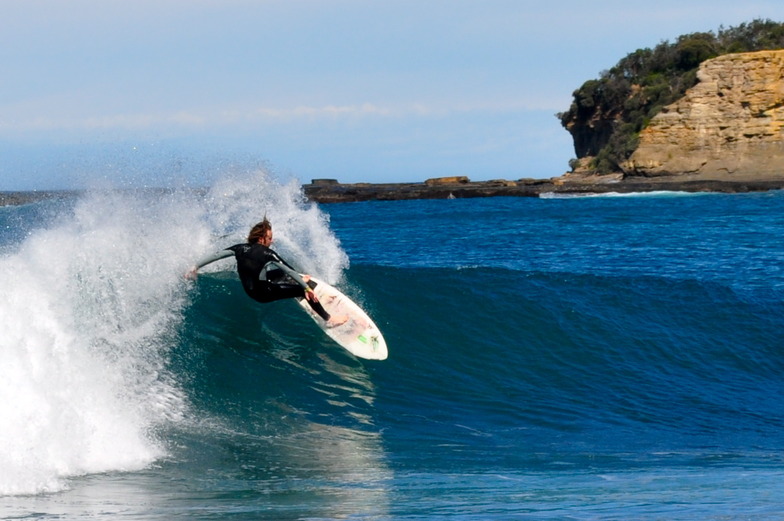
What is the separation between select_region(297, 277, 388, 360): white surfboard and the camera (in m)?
10.3

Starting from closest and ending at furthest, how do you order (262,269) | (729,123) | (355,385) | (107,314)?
(107,314) < (262,269) < (355,385) < (729,123)

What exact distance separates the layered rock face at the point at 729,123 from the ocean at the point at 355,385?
3756 centimetres

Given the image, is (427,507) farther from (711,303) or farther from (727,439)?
(711,303)

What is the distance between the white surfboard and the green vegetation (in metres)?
52.8

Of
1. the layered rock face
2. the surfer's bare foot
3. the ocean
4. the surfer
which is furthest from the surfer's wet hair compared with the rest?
the layered rock face

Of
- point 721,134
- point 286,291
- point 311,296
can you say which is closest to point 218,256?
point 286,291

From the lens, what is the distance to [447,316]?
41.2 ft

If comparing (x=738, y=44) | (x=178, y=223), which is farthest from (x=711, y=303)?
(x=738, y=44)

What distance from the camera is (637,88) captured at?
69.0m

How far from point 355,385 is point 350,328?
0.93 metres

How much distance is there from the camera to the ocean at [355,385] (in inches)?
225

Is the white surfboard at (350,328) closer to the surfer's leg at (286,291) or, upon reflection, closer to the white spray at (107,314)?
the surfer's leg at (286,291)

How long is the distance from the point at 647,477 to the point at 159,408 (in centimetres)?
388

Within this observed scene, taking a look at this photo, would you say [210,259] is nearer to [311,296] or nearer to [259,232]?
[259,232]
